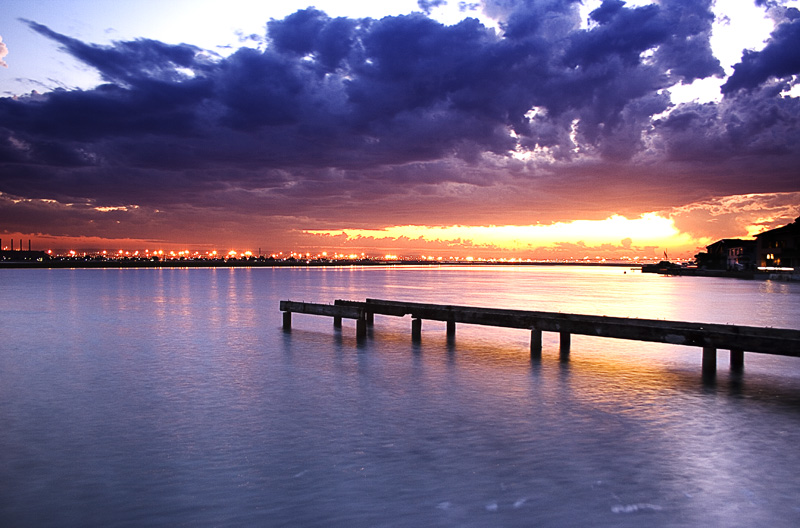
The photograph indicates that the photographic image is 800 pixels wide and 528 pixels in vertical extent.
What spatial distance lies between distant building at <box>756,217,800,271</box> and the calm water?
98.8 meters

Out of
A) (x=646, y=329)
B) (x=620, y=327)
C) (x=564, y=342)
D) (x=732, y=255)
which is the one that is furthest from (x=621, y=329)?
(x=732, y=255)

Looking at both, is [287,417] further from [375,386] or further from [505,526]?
[505,526]

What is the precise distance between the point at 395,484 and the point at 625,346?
16.6m

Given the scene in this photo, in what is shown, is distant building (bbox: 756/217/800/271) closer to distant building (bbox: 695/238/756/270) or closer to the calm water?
distant building (bbox: 695/238/756/270)

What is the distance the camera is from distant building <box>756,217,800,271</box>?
99625mm

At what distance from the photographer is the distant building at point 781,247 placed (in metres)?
99.6

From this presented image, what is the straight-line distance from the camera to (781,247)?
104250mm

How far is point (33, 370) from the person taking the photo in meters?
16.2

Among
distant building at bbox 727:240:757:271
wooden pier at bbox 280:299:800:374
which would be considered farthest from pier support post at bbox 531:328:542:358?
distant building at bbox 727:240:757:271

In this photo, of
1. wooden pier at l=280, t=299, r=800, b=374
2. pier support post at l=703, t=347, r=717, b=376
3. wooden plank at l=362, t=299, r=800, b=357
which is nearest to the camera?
wooden plank at l=362, t=299, r=800, b=357

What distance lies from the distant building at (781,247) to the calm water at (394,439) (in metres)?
98.8

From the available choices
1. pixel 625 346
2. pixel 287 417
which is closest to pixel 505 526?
pixel 287 417

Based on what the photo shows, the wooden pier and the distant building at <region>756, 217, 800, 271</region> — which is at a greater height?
the distant building at <region>756, 217, 800, 271</region>

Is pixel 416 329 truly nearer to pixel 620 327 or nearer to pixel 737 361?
pixel 620 327
